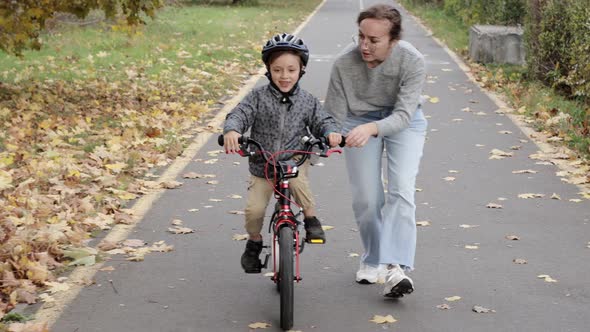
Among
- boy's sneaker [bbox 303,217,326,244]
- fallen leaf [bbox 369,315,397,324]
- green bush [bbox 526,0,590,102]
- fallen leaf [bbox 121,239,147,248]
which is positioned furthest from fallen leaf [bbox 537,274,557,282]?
green bush [bbox 526,0,590,102]

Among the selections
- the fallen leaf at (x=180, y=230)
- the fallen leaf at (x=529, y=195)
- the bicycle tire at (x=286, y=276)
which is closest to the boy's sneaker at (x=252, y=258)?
the bicycle tire at (x=286, y=276)

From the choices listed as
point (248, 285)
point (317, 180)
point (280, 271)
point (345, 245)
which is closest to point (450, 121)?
point (317, 180)

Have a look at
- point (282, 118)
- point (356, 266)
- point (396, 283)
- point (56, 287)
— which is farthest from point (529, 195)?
point (56, 287)

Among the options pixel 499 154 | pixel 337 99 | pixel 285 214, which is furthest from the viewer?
pixel 499 154

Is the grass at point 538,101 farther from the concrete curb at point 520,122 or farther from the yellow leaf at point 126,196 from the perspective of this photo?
the yellow leaf at point 126,196

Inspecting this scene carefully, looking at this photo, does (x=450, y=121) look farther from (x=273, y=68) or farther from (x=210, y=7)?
(x=210, y=7)

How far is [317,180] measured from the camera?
33.7 feet

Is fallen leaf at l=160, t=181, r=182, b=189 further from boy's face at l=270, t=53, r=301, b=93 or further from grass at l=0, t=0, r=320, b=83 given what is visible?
grass at l=0, t=0, r=320, b=83

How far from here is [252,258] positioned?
6.36 meters

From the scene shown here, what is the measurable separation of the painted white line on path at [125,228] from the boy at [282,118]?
119 cm

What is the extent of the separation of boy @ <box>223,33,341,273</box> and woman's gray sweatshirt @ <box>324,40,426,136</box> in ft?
0.89

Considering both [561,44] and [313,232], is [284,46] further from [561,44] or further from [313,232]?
[561,44]

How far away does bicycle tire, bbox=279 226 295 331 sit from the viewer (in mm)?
5656

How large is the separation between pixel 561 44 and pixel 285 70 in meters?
10.6
